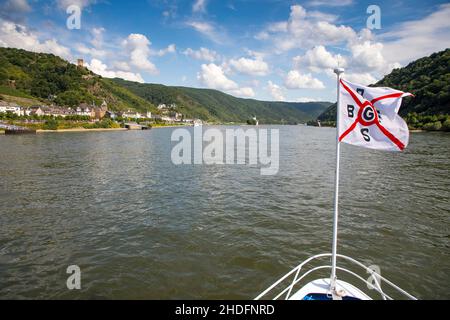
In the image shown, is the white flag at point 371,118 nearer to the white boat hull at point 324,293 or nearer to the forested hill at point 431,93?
the white boat hull at point 324,293

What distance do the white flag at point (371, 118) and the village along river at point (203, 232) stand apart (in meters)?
6.27

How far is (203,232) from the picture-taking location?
46.2 feet

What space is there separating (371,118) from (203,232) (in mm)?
10220

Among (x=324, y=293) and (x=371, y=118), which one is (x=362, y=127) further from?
(x=324, y=293)

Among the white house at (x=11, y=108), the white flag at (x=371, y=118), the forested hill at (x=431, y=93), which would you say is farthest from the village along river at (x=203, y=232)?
the white house at (x=11, y=108)

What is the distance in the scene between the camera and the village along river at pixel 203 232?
9.70m

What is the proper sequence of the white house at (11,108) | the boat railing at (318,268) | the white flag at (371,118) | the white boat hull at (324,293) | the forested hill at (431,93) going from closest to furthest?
1. the boat railing at (318,268)
2. the white flag at (371,118)
3. the white boat hull at (324,293)
4. the forested hill at (431,93)
5. the white house at (11,108)

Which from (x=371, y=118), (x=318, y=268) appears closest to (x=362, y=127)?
(x=371, y=118)

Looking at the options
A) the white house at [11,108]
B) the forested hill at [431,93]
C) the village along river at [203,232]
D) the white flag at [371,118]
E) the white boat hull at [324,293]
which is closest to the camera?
the white flag at [371,118]
